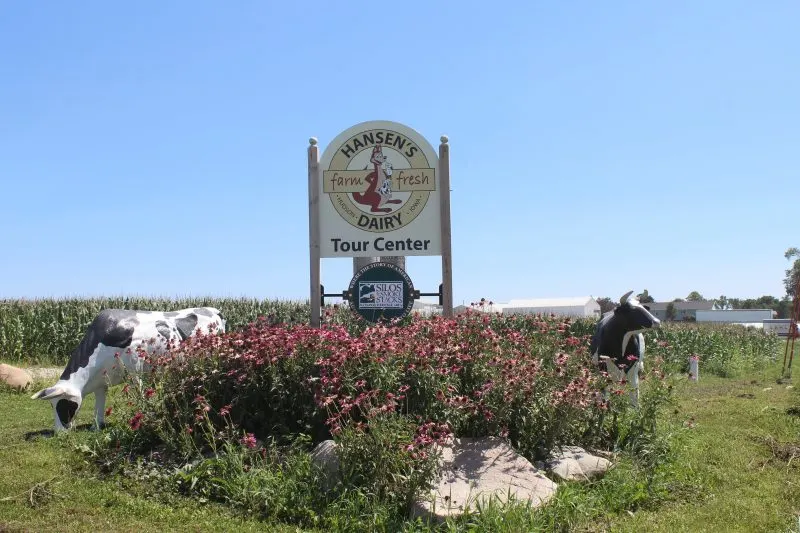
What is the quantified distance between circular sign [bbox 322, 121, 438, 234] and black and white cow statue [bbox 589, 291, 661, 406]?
3.06 metres

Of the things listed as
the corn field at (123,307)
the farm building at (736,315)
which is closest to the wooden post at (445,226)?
the corn field at (123,307)

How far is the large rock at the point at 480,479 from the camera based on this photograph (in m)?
5.43

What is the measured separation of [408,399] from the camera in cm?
631

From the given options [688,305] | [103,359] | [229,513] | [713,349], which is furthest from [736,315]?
[229,513]

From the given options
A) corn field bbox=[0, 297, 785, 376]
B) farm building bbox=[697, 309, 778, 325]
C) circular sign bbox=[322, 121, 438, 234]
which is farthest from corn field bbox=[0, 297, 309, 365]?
farm building bbox=[697, 309, 778, 325]

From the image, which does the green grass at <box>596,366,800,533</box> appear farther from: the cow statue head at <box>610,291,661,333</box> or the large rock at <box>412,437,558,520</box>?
the cow statue head at <box>610,291,661,333</box>

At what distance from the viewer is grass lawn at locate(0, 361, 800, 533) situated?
5.53 meters

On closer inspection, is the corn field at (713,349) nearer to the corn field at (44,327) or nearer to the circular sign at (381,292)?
the corn field at (44,327)

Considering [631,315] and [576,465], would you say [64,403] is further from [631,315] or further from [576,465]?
[631,315]

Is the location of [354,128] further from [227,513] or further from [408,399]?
[227,513]

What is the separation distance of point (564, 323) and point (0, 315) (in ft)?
61.4

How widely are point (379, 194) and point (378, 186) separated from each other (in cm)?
12

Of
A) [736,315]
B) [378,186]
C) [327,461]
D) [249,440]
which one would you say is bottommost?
[736,315]

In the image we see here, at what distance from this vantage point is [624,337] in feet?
30.4
